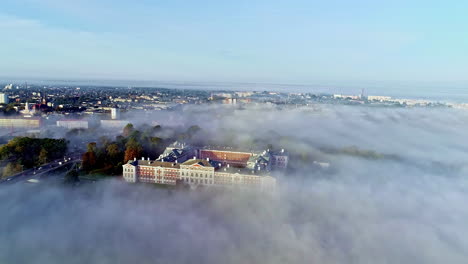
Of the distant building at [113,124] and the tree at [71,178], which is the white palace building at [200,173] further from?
the distant building at [113,124]

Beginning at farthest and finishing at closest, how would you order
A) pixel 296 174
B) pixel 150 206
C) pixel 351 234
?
pixel 296 174, pixel 150 206, pixel 351 234

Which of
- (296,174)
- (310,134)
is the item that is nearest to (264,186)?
(296,174)

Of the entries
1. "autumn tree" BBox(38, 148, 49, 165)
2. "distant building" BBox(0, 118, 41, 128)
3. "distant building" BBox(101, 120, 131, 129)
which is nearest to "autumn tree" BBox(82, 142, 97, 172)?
"autumn tree" BBox(38, 148, 49, 165)

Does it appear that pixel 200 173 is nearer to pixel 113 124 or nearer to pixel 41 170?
pixel 41 170

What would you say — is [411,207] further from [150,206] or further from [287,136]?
[287,136]

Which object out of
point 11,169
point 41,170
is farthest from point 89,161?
point 11,169

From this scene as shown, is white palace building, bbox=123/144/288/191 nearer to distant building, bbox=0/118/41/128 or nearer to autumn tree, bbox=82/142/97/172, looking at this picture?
autumn tree, bbox=82/142/97/172

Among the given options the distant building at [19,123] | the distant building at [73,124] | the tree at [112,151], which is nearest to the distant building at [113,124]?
the distant building at [73,124]

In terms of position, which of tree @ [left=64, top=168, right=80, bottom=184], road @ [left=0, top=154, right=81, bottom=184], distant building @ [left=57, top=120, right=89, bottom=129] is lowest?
road @ [left=0, top=154, right=81, bottom=184]

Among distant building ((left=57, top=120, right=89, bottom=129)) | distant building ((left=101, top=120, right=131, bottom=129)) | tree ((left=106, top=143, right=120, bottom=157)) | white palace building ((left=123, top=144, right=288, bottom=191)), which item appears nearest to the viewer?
white palace building ((left=123, top=144, right=288, bottom=191))
